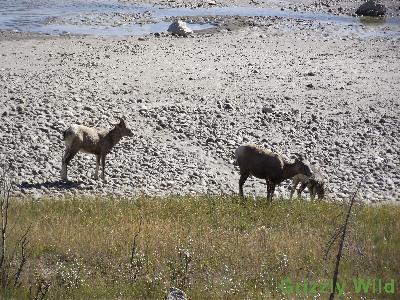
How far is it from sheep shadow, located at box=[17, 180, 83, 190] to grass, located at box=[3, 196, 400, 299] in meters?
1.77

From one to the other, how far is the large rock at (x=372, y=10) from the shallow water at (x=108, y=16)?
110 cm

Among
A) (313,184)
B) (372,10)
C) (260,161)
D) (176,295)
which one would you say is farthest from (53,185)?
(372,10)

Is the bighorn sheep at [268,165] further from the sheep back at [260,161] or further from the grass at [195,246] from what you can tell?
the grass at [195,246]

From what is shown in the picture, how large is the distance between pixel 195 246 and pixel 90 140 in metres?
6.03

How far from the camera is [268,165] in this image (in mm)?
17094

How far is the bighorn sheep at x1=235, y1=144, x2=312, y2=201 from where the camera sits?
17094 mm

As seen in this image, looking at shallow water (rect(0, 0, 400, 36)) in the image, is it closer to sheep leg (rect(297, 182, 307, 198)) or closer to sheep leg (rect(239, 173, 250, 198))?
sheep leg (rect(297, 182, 307, 198))

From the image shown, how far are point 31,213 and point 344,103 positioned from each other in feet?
50.6

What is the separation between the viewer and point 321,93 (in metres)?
27.5

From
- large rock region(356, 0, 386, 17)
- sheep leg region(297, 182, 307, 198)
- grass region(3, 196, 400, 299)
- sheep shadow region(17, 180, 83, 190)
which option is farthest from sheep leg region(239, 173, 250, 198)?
large rock region(356, 0, 386, 17)

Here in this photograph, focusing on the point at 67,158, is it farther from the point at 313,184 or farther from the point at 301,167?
the point at 313,184

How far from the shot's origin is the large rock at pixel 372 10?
50156 mm

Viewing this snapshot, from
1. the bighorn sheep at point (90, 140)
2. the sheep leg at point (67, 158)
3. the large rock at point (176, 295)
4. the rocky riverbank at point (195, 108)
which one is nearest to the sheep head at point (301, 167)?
the rocky riverbank at point (195, 108)

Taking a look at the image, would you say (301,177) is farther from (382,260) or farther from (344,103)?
(344,103)
